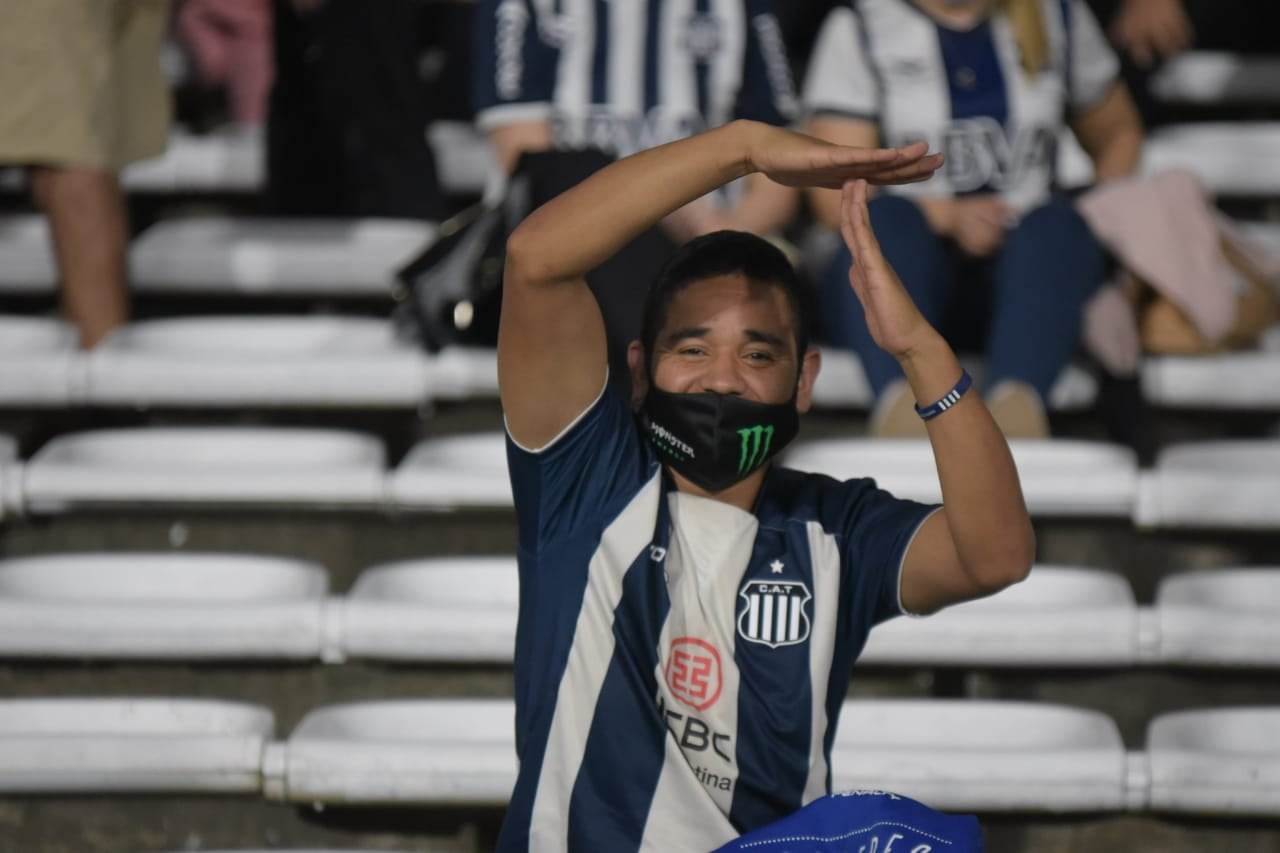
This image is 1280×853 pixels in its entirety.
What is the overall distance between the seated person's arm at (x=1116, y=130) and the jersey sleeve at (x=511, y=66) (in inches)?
36.2

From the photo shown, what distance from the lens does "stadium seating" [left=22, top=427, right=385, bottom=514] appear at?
103 inches

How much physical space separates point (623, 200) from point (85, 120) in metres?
1.67

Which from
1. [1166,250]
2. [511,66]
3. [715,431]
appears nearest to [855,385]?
[1166,250]

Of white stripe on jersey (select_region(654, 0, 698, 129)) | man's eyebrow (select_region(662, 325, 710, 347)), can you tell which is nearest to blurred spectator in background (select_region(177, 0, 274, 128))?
white stripe on jersey (select_region(654, 0, 698, 129))

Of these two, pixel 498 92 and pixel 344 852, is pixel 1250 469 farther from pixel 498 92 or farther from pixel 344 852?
pixel 344 852

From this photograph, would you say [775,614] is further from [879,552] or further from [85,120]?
[85,120]

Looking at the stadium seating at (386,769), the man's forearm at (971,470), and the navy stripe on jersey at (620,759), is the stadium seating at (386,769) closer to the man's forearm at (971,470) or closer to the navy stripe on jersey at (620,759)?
the navy stripe on jersey at (620,759)

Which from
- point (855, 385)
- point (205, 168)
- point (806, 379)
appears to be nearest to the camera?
point (806, 379)

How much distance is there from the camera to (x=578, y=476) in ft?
5.30

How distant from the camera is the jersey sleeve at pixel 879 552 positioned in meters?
1.61

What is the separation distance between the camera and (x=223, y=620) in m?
2.39

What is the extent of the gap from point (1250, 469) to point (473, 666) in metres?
1.22

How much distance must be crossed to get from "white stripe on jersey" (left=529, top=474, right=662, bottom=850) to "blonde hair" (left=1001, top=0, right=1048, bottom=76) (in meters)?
1.54

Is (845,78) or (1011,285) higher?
(845,78)
